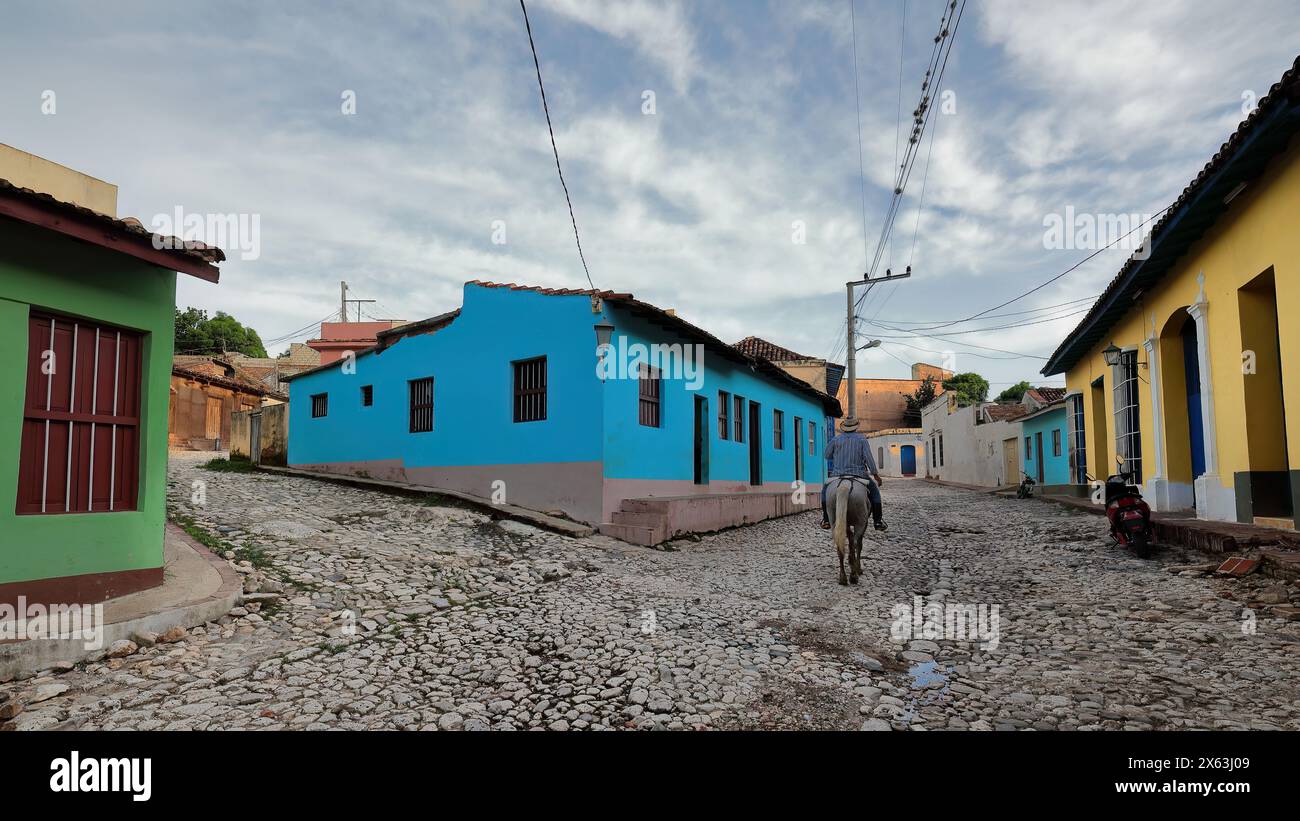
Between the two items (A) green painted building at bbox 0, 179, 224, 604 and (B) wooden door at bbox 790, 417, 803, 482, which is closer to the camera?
(A) green painted building at bbox 0, 179, 224, 604

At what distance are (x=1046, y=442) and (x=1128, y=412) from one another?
10962mm

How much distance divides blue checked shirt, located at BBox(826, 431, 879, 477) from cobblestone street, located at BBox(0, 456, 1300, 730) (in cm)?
120

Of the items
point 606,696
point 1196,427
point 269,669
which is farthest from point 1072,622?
point 1196,427

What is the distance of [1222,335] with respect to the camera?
317 inches

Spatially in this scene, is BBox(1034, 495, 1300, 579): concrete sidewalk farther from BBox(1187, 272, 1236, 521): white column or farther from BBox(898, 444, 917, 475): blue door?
BBox(898, 444, 917, 475): blue door

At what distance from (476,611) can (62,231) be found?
411 centimetres

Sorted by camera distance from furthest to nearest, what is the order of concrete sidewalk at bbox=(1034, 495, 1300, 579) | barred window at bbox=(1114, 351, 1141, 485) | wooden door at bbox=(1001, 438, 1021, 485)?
wooden door at bbox=(1001, 438, 1021, 485) → barred window at bbox=(1114, 351, 1141, 485) → concrete sidewalk at bbox=(1034, 495, 1300, 579)

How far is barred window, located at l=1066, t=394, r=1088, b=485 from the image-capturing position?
16.2m

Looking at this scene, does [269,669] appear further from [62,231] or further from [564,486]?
[564,486]

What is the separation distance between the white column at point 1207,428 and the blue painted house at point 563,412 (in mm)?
6730

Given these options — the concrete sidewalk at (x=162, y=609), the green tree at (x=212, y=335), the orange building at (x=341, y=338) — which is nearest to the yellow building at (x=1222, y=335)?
the concrete sidewalk at (x=162, y=609)

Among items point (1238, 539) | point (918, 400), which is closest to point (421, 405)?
point (1238, 539)

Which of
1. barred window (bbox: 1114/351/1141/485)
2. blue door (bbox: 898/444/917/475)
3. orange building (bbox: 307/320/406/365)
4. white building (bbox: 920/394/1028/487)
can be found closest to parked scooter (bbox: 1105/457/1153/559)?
barred window (bbox: 1114/351/1141/485)

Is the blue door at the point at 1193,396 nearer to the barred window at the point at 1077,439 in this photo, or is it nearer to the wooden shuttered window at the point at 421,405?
the barred window at the point at 1077,439
